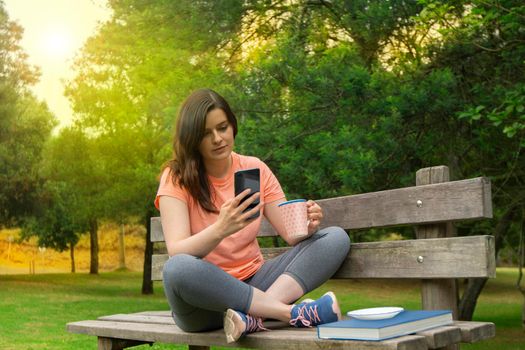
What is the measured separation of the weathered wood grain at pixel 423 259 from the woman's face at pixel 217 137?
2.67 ft

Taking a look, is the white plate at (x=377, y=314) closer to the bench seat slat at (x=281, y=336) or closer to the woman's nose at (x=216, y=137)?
the bench seat slat at (x=281, y=336)

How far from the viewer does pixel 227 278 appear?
311 cm

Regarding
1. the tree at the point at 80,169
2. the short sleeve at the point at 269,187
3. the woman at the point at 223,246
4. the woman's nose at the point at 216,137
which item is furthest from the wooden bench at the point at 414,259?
the tree at the point at 80,169

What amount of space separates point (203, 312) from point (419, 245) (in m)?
1.01

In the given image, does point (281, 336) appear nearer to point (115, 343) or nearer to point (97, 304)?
point (115, 343)

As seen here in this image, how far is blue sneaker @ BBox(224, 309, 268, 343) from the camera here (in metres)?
2.99

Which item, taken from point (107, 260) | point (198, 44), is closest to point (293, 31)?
point (198, 44)

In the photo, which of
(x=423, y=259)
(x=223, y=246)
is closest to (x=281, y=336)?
(x=223, y=246)

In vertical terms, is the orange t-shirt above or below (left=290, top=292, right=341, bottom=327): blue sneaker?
above

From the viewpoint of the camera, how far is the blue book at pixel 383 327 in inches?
102

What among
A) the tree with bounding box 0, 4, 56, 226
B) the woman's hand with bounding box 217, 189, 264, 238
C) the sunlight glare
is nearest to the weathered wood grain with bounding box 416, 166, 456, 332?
the woman's hand with bounding box 217, 189, 264, 238

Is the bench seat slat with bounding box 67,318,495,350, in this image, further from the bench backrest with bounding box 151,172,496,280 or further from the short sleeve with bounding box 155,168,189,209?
the short sleeve with bounding box 155,168,189,209

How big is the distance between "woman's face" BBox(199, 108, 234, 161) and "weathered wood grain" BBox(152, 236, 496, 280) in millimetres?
815

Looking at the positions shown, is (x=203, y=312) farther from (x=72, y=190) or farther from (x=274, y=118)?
(x=72, y=190)
